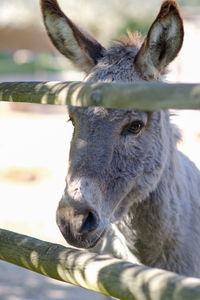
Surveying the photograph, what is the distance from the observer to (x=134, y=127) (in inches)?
115

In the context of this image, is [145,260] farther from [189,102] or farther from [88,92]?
[189,102]

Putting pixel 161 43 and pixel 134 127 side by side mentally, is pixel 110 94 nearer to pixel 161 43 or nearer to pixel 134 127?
pixel 134 127

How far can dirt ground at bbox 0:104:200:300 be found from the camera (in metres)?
5.35

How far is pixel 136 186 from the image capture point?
2.97 m

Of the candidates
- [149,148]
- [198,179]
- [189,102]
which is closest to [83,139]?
[149,148]

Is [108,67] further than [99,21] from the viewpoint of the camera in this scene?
No

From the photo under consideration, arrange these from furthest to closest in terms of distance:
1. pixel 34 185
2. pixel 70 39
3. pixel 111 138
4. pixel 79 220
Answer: pixel 34 185, pixel 70 39, pixel 111 138, pixel 79 220

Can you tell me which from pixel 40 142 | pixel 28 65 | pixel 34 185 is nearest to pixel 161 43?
pixel 34 185

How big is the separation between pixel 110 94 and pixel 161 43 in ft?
3.52

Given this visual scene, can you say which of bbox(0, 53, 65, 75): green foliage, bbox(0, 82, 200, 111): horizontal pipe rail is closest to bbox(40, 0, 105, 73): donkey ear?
bbox(0, 82, 200, 111): horizontal pipe rail

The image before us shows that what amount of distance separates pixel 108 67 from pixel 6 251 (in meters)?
1.25

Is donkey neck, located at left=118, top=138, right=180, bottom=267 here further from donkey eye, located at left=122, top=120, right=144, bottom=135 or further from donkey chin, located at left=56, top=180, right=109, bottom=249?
donkey chin, located at left=56, top=180, right=109, bottom=249

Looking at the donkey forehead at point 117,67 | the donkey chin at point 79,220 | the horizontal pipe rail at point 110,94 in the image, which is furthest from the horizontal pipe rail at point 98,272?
the donkey forehead at point 117,67

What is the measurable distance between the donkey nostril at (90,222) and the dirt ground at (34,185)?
1.32 metres
